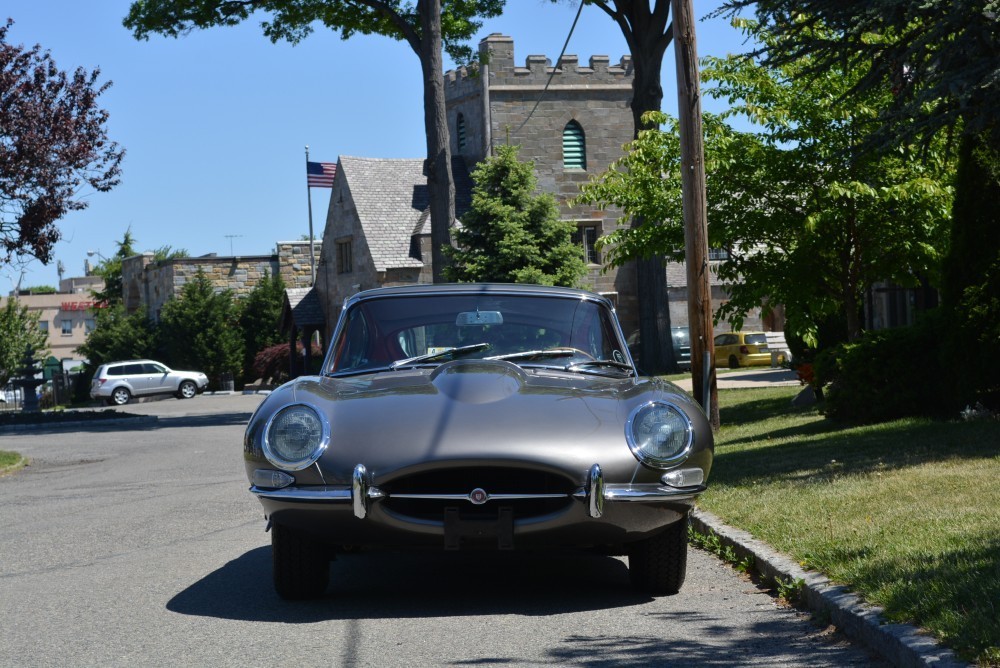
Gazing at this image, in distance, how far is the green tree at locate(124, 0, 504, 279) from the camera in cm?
2622

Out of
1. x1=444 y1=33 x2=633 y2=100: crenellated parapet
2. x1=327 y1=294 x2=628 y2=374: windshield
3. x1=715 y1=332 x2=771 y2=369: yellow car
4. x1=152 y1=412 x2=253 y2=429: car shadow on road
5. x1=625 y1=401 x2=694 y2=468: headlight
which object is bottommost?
x1=152 y1=412 x2=253 y2=429: car shadow on road

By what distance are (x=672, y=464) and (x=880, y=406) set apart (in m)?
8.05

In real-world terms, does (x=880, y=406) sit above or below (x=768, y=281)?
below

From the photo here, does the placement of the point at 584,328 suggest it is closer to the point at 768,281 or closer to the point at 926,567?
the point at 926,567

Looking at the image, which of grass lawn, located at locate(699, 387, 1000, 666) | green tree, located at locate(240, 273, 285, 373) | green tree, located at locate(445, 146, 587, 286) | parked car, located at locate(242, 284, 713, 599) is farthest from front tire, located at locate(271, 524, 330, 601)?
green tree, located at locate(240, 273, 285, 373)

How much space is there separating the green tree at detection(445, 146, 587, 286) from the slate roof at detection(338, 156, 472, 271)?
1376 cm

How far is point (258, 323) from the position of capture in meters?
51.5

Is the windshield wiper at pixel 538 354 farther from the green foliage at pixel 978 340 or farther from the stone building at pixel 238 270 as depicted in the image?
the stone building at pixel 238 270

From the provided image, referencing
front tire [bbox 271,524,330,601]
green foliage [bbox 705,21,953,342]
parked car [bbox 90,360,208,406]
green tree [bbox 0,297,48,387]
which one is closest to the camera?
front tire [bbox 271,524,330,601]

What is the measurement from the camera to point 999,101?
9.05m

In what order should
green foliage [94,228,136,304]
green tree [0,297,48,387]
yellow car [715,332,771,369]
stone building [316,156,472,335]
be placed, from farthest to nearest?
green foliage [94,228,136,304], green tree [0,297,48,387], stone building [316,156,472,335], yellow car [715,332,771,369]

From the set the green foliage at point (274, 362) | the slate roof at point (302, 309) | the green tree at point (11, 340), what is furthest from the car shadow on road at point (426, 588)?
the green tree at point (11, 340)

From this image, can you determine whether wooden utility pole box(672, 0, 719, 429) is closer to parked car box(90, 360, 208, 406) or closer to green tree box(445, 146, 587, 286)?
green tree box(445, 146, 587, 286)

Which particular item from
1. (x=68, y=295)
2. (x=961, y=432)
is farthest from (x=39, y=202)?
(x=68, y=295)
